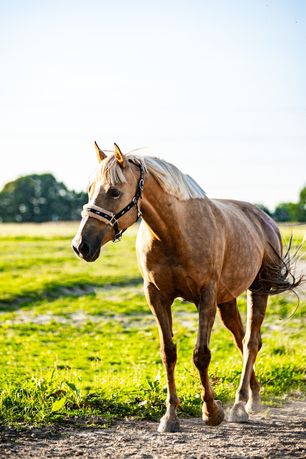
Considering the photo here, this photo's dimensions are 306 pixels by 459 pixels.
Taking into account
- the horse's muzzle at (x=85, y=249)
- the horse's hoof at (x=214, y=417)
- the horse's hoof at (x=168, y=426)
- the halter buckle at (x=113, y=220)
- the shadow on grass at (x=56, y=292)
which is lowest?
the shadow on grass at (x=56, y=292)

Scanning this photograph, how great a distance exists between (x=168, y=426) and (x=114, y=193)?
2061 mm

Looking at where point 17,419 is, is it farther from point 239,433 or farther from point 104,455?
point 239,433

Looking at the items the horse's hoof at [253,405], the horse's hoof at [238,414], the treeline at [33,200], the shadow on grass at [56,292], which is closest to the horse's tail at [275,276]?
the horse's hoof at [253,405]

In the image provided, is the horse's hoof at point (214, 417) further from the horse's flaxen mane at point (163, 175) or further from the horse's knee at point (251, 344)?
the horse's flaxen mane at point (163, 175)

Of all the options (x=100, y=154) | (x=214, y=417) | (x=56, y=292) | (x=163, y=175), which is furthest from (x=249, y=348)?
(x=56, y=292)

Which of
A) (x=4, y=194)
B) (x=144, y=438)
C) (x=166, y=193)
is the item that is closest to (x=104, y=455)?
(x=144, y=438)

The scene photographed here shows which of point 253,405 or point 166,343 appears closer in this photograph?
point 166,343

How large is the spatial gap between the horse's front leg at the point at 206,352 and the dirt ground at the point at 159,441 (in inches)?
5.6

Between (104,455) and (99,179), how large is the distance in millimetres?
2044

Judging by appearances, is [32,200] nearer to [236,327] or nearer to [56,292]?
[56,292]

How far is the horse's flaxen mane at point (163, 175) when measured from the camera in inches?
195

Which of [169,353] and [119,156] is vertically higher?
[119,156]

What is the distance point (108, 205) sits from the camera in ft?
16.2

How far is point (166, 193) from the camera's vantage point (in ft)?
17.5
